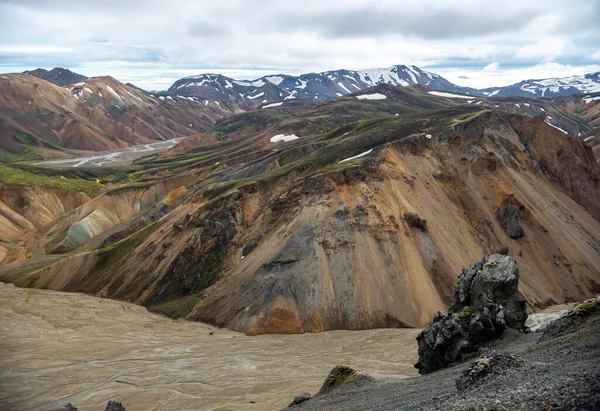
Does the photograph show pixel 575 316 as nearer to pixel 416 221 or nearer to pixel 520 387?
pixel 520 387

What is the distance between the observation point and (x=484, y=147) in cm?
6869

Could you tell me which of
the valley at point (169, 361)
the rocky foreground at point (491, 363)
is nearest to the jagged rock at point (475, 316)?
the rocky foreground at point (491, 363)

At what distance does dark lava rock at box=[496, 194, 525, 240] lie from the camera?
59938mm

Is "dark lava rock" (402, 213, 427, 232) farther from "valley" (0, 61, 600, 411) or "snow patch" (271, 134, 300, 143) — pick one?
"snow patch" (271, 134, 300, 143)

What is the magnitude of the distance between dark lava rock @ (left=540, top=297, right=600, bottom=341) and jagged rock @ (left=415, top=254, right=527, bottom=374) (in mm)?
5461

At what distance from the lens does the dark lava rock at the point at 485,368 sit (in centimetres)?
1691

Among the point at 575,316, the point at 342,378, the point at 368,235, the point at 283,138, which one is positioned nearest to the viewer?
the point at 575,316

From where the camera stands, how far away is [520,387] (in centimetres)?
1412

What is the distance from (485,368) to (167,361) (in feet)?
106

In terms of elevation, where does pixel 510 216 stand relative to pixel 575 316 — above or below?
above

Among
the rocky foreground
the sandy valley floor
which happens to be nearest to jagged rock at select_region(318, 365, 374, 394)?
the rocky foreground

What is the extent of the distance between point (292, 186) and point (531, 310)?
32398 mm

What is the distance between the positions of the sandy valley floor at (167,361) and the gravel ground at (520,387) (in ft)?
29.8

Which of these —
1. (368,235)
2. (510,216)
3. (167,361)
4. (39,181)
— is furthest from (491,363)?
(39,181)
